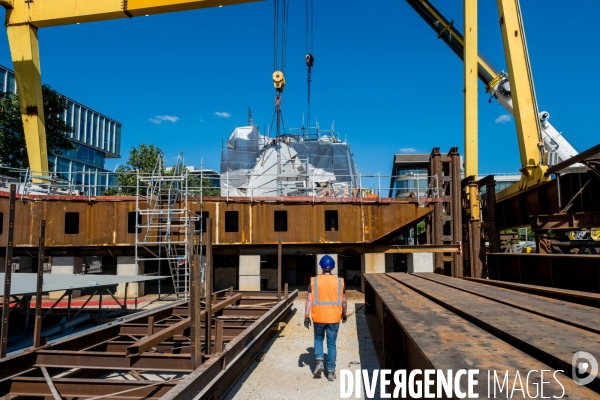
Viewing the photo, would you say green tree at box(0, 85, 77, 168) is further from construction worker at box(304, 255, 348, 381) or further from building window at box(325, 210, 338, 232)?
construction worker at box(304, 255, 348, 381)

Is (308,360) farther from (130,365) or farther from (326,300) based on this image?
(130,365)

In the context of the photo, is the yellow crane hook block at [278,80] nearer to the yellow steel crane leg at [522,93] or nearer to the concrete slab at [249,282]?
the yellow steel crane leg at [522,93]

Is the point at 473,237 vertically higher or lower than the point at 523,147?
lower

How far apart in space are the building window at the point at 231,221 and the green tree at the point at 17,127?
16.4m

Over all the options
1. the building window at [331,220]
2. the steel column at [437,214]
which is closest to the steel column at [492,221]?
the steel column at [437,214]

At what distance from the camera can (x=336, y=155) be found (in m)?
42.3

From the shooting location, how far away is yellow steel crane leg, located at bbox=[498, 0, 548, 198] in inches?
701

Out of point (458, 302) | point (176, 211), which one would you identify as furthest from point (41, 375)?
point (176, 211)

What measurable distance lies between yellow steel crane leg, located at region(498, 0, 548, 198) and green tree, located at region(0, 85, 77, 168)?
88.9 feet

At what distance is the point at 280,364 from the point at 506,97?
78.2ft

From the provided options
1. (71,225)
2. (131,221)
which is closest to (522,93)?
(131,221)

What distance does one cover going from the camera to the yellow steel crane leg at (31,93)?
67.1 ft

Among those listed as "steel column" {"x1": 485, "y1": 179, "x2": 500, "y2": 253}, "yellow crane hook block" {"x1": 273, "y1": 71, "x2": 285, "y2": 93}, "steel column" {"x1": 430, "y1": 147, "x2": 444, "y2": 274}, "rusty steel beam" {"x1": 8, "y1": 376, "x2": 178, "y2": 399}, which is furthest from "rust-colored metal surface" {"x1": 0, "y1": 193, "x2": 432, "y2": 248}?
"yellow crane hook block" {"x1": 273, "y1": 71, "x2": 285, "y2": 93}

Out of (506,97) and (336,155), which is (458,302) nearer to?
(506,97)
